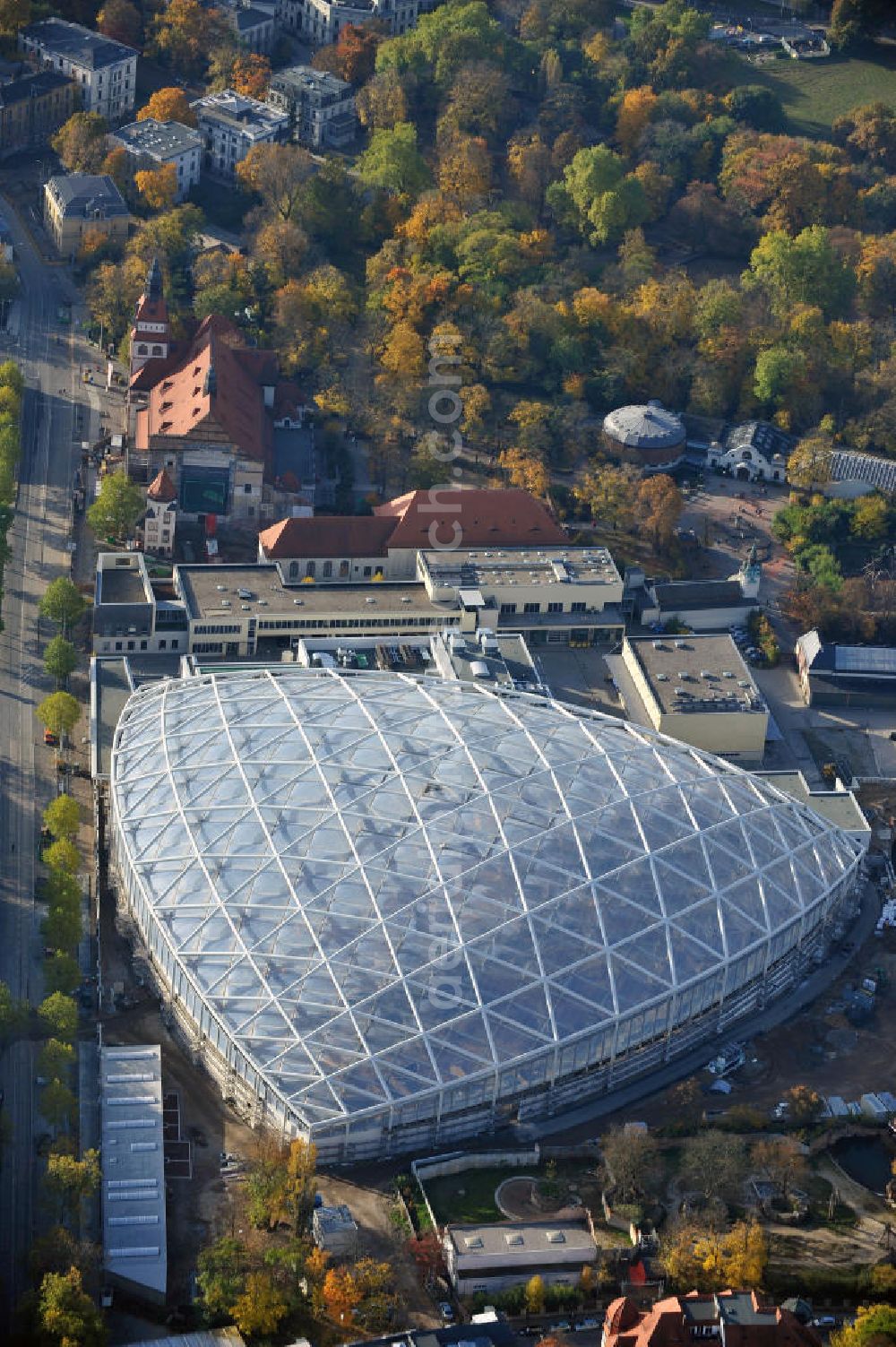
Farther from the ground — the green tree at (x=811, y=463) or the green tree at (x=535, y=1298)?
the green tree at (x=811, y=463)

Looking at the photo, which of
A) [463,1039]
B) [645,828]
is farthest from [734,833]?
[463,1039]

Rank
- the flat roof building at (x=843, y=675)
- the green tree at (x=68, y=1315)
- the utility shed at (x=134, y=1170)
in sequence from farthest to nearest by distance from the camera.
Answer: the flat roof building at (x=843, y=675) < the utility shed at (x=134, y=1170) < the green tree at (x=68, y=1315)

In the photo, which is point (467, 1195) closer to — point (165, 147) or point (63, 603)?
point (63, 603)

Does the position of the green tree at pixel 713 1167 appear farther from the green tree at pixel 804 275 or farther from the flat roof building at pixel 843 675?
the green tree at pixel 804 275

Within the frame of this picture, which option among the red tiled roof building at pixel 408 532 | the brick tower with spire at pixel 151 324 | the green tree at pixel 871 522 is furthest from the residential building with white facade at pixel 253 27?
the green tree at pixel 871 522

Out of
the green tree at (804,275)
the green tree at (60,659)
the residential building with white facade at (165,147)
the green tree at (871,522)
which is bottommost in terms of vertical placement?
the green tree at (60,659)

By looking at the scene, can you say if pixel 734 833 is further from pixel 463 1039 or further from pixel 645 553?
pixel 645 553
